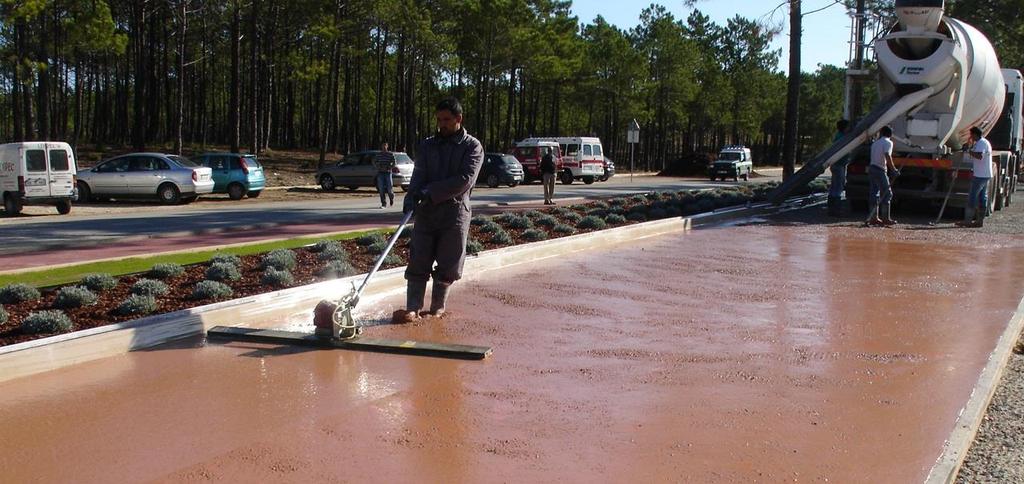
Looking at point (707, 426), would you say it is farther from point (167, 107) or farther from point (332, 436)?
point (167, 107)

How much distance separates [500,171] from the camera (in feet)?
113

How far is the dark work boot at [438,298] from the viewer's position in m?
7.69

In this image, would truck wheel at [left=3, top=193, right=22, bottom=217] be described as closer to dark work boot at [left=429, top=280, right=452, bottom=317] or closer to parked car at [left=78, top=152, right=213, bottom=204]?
parked car at [left=78, top=152, right=213, bottom=204]

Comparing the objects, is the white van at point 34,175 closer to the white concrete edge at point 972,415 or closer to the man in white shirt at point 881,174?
the man in white shirt at point 881,174

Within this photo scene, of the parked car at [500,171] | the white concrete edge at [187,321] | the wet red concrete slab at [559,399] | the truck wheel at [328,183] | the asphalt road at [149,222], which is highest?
the parked car at [500,171]

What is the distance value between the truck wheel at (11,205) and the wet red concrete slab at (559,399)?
16.1 metres

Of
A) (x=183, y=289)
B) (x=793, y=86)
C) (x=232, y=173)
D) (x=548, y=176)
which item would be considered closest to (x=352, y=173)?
(x=232, y=173)

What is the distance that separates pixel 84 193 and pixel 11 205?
483 cm

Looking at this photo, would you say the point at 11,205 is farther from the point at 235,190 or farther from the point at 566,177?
the point at 566,177

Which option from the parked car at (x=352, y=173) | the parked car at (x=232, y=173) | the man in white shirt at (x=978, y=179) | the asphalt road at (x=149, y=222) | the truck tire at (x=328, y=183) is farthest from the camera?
the truck tire at (x=328, y=183)

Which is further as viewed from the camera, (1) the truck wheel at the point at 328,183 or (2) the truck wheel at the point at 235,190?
(1) the truck wheel at the point at 328,183

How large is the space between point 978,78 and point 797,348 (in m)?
13.4

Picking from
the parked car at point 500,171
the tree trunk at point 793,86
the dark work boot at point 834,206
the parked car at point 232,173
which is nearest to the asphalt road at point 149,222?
the parked car at point 232,173

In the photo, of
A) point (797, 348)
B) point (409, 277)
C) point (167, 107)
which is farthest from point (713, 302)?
point (167, 107)
